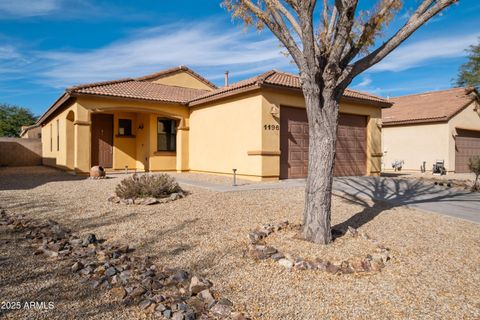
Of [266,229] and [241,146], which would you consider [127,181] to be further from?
[241,146]

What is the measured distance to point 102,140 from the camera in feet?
52.8

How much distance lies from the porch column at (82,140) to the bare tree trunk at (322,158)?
11.1m

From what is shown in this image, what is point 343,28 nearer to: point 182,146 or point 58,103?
point 182,146

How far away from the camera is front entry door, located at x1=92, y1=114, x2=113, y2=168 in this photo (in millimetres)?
15836

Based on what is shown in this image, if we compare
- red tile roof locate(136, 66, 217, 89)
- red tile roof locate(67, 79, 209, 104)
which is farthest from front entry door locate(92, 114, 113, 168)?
red tile roof locate(136, 66, 217, 89)

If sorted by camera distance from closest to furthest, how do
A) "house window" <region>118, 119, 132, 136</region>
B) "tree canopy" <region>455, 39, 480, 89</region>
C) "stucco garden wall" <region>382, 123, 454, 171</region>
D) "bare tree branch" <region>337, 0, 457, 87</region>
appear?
"bare tree branch" <region>337, 0, 457, 87</region>, "house window" <region>118, 119, 132, 136</region>, "stucco garden wall" <region>382, 123, 454, 171</region>, "tree canopy" <region>455, 39, 480, 89</region>

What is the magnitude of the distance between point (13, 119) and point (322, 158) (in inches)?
2239

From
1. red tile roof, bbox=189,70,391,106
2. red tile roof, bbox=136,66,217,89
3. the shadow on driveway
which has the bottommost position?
the shadow on driveway

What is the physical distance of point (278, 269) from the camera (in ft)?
13.5

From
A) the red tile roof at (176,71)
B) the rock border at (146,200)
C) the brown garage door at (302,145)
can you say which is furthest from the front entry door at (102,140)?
the brown garage door at (302,145)

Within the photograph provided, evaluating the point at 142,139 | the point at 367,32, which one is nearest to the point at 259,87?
the point at 367,32

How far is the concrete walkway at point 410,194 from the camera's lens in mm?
7889

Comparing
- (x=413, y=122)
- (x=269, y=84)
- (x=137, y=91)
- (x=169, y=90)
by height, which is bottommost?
(x=413, y=122)

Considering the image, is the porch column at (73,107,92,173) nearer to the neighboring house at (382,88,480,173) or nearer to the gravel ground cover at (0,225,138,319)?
the gravel ground cover at (0,225,138,319)
